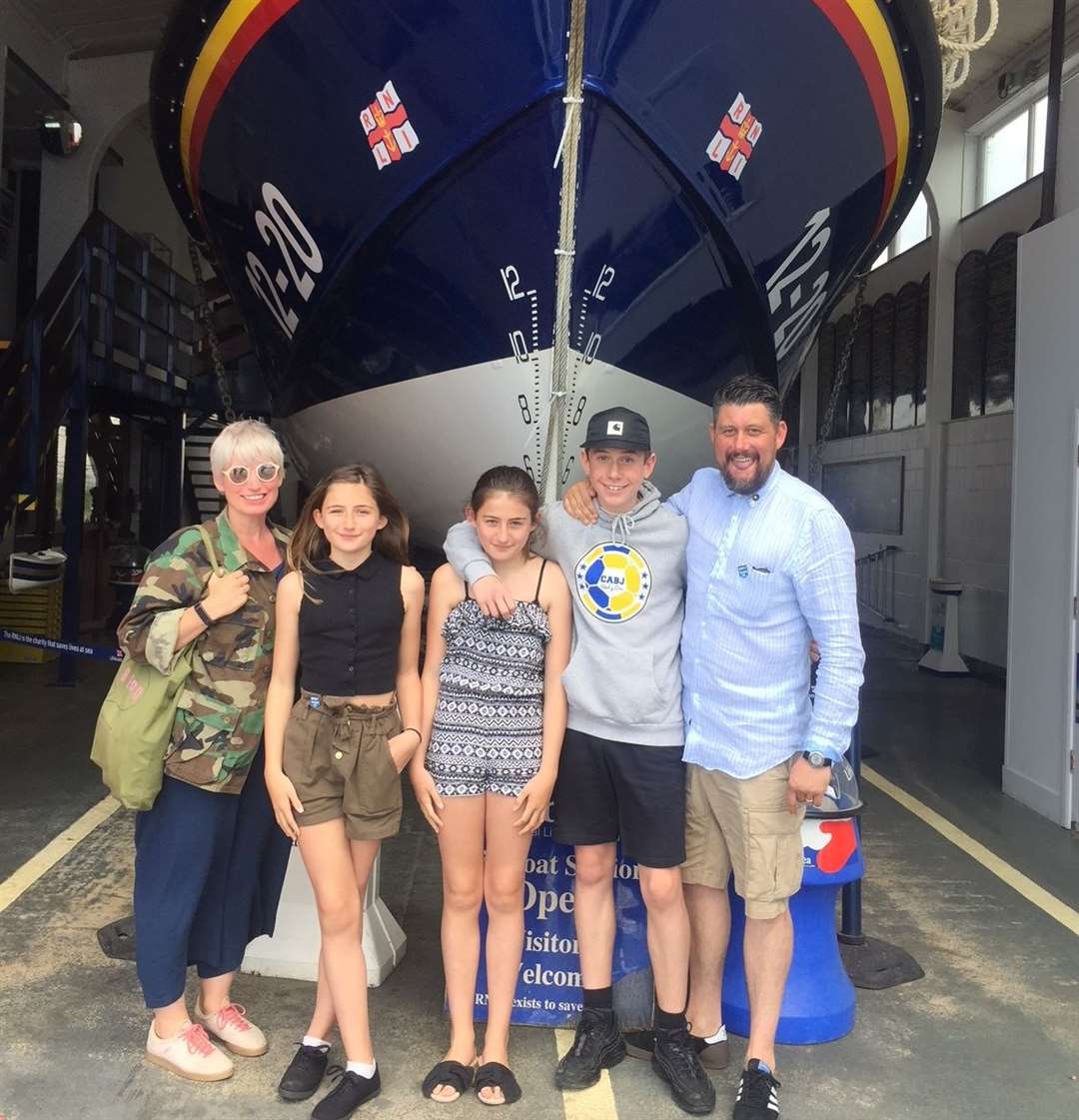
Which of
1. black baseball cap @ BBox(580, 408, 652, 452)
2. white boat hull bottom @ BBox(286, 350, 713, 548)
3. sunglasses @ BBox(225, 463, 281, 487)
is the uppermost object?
white boat hull bottom @ BBox(286, 350, 713, 548)

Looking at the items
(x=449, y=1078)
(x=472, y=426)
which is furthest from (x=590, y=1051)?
(x=472, y=426)

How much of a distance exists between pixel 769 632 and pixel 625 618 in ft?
1.04

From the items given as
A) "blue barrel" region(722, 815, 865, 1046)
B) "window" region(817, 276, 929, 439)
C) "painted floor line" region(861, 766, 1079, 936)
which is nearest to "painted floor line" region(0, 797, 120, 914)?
"blue barrel" region(722, 815, 865, 1046)

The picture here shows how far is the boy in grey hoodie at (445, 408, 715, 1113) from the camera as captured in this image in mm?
2281

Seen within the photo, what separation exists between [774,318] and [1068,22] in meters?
5.67

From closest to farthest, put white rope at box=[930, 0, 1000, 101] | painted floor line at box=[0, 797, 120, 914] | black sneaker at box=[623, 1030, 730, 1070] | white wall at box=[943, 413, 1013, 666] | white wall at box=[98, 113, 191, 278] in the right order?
1. black sneaker at box=[623, 1030, 730, 1070]
2. painted floor line at box=[0, 797, 120, 914]
3. white rope at box=[930, 0, 1000, 101]
4. white wall at box=[943, 413, 1013, 666]
5. white wall at box=[98, 113, 191, 278]

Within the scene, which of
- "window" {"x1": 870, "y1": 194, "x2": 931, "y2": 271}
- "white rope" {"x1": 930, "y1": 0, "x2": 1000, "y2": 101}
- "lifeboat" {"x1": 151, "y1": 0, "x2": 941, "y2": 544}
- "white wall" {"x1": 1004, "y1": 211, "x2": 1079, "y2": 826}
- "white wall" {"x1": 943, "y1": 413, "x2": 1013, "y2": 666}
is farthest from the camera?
"window" {"x1": 870, "y1": 194, "x2": 931, "y2": 271}

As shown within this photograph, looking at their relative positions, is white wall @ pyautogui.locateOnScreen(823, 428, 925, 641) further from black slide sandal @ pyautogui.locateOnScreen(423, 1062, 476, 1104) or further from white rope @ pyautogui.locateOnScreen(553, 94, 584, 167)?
black slide sandal @ pyautogui.locateOnScreen(423, 1062, 476, 1104)

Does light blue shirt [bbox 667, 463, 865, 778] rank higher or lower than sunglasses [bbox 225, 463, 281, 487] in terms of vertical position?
lower

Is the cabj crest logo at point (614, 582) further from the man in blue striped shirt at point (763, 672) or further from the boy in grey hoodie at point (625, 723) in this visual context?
the man in blue striped shirt at point (763, 672)

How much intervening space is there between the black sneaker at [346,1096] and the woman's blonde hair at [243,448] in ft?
4.46

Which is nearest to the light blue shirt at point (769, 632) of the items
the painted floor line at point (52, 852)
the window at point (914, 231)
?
the painted floor line at point (52, 852)

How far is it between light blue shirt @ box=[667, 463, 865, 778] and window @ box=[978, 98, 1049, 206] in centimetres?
783

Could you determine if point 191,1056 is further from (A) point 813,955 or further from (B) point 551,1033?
(A) point 813,955
